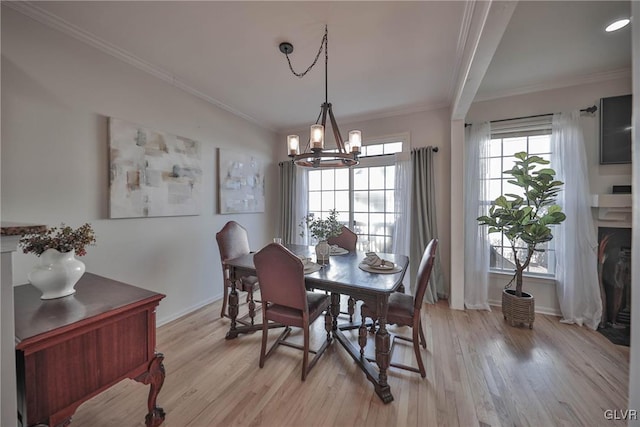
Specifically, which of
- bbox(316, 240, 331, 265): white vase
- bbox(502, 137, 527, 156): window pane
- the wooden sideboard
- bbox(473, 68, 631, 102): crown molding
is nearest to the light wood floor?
the wooden sideboard

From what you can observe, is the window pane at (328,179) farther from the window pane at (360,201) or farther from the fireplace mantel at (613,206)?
the fireplace mantel at (613,206)

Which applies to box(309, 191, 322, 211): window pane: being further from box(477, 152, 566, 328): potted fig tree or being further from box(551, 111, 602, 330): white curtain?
box(551, 111, 602, 330): white curtain

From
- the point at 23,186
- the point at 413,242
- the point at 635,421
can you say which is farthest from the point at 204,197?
the point at 635,421

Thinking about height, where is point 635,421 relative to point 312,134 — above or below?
below

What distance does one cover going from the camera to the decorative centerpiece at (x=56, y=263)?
1.28m

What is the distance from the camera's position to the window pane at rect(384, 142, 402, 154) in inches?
141

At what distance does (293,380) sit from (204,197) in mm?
2304

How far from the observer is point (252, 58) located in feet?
7.57

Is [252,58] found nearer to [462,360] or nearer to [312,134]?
[312,134]

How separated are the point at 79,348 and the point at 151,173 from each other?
5.99 feet

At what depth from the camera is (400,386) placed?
5.87ft

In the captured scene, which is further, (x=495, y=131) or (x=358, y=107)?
(x=358, y=107)

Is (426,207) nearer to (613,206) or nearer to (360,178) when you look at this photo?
(360,178)

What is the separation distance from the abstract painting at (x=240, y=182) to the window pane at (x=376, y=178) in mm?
1785
